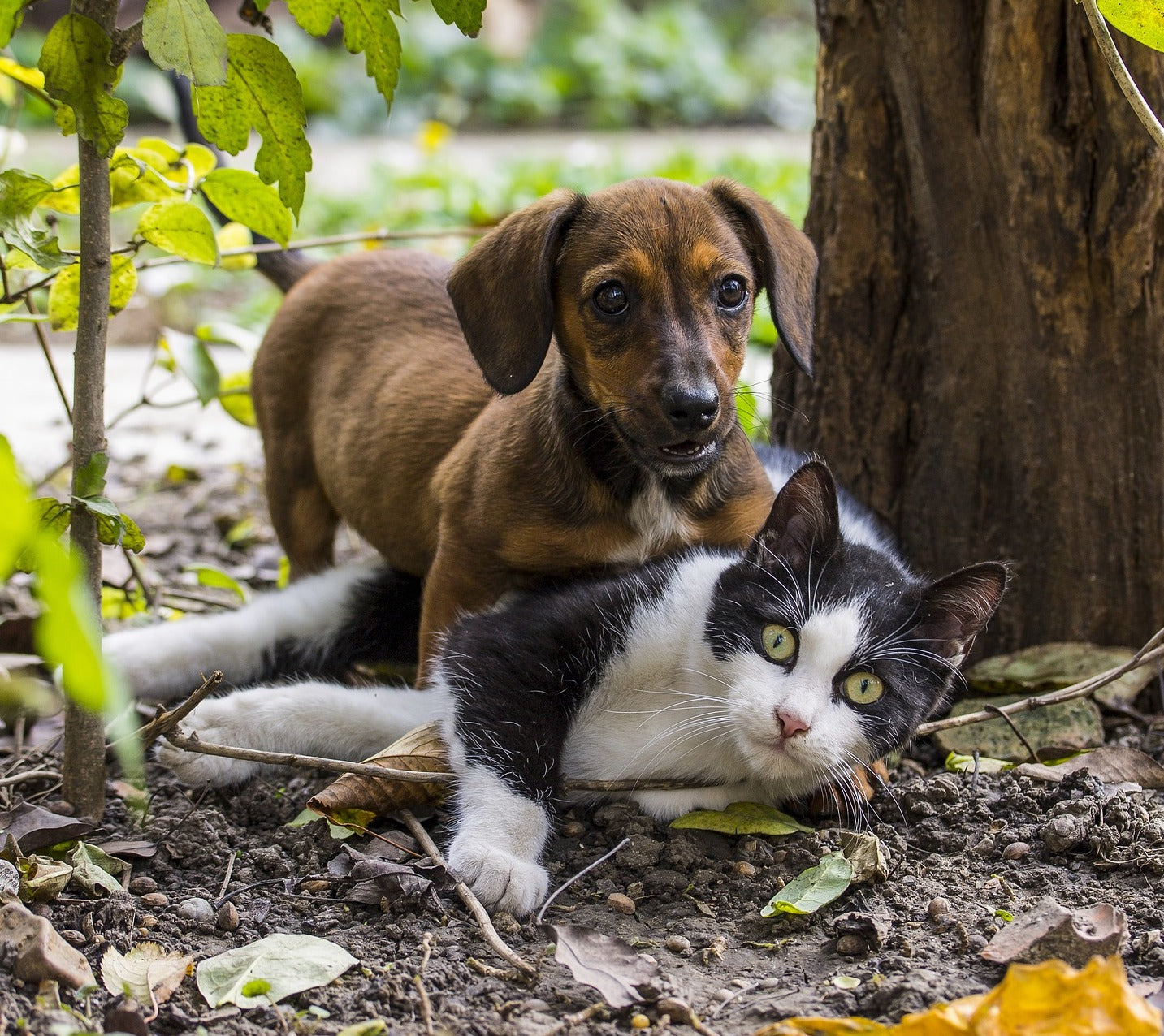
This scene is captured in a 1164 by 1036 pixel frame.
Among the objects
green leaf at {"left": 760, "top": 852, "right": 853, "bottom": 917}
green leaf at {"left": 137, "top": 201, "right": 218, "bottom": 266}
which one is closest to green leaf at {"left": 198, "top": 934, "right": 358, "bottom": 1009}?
green leaf at {"left": 760, "top": 852, "right": 853, "bottom": 917}

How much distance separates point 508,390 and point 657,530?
52 cm

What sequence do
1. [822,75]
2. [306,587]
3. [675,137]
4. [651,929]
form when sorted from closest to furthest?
[651,929]
[822,75]
[306,587]
[675,137]

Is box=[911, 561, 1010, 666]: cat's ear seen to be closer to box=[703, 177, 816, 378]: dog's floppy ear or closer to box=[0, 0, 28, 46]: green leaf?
box=[703, 177, 816, 378]: dog's floppy ear

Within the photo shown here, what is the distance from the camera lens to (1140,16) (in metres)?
2.26

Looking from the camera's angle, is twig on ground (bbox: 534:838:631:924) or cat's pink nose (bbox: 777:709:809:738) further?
cat's pink nose (bbox: 777:709:809:738)

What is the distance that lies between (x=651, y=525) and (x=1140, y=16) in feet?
4.90

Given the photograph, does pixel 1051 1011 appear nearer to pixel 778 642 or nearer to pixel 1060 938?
pixel 1060 938

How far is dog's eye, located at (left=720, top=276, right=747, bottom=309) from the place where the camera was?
289 cm

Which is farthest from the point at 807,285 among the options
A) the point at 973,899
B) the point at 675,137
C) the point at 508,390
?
the point at 675,137

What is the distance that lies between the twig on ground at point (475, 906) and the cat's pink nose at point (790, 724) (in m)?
0.66

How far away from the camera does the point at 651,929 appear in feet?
7.30

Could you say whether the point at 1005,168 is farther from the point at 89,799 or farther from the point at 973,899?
the point at 89,799

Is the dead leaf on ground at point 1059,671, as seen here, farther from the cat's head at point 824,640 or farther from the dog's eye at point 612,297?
the dog's eye at point 612,297

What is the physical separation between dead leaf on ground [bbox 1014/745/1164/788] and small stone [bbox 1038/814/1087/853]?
0.27 m
